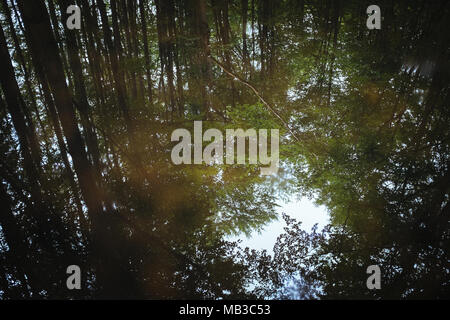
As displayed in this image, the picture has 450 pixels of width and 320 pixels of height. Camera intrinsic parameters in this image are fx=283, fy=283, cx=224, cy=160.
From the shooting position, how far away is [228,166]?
4414mm

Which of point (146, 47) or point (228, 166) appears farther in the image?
point (146, 47)

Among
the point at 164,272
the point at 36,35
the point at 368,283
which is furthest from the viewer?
the point at 36,35

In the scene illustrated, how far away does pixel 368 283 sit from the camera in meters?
2.32

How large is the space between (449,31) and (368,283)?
5.03 metres

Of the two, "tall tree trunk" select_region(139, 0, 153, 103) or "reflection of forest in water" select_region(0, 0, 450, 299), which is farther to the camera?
"tall tree trunk" select_region(139, 0, 153, 103)

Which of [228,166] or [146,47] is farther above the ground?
[146,47]

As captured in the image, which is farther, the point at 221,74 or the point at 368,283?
the point at 221,74

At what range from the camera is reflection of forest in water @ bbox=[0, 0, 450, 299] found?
8.23 feet

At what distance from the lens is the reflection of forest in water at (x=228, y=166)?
2508mm

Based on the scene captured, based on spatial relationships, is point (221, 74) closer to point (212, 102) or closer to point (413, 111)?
point (212, 102)

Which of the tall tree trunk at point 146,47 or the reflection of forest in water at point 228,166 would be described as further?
the tall tree trunk at point 146,47
